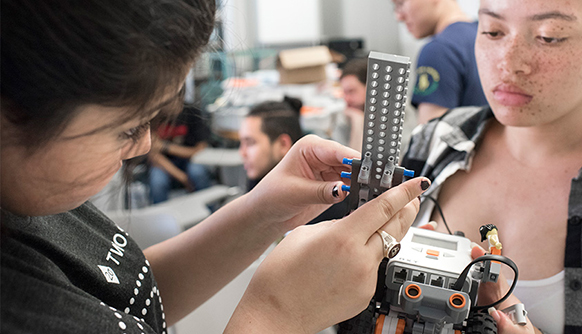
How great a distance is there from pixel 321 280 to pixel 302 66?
3.19 metres

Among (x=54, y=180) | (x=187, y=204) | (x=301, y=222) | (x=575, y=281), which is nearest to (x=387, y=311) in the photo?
(x=301, y=222)

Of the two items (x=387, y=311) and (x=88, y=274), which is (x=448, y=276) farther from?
(x=88, y=274)

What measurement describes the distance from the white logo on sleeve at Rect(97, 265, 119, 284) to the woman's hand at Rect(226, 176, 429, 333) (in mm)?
179

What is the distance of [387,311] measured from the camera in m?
0.66

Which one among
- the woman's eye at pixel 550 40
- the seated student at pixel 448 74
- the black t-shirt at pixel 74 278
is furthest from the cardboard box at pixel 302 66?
the black t-shirt at pixel 74 278

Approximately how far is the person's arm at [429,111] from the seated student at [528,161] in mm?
693

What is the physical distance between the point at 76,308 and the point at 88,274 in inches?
4.0

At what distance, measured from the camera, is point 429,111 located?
1723 millimetres

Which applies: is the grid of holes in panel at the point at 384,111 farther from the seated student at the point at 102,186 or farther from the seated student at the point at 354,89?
the seated student at the point at 354,89

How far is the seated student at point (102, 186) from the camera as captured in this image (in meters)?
0.42

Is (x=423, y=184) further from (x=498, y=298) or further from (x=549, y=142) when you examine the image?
(x=549, y=142)

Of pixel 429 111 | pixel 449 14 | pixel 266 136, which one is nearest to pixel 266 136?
pixel 266 136

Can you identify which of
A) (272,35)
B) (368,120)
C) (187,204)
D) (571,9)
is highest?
(571,9)

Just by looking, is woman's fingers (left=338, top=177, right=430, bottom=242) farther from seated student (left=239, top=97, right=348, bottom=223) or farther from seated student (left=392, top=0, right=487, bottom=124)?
seated student (left=239, top=97, right=348, bottom=223)
